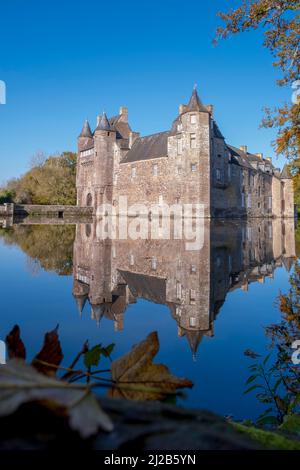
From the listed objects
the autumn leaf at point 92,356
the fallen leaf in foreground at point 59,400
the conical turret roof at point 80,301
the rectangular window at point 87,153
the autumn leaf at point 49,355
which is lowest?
the conical turret roof at point 80,301

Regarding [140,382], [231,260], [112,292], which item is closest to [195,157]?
[231,260]

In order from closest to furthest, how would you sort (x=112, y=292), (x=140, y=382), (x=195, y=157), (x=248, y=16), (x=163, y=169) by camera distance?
(x=140, y=382), (x=112, y=292), (x=248, y=16), (x=195, y=157), (x=163, y=169)

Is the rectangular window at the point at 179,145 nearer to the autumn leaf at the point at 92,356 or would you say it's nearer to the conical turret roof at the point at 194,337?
the conical turret roof at the point at 194,337

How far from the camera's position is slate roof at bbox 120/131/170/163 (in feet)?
132

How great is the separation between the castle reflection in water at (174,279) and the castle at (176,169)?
1065 inches

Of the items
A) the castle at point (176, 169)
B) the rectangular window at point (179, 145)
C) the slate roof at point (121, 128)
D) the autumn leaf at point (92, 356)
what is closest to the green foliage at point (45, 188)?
the castle at point (176, 169)

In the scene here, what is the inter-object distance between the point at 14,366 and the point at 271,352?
9.42ft

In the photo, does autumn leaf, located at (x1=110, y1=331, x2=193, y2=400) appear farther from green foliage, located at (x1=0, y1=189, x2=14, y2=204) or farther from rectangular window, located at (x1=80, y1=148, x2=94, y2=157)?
green foliage, located at (x1=0, y1=189, x2=14, y2=204)

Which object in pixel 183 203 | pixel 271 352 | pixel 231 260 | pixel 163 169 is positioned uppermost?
pixel 163 169

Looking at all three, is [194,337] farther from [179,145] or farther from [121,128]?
[121,128]

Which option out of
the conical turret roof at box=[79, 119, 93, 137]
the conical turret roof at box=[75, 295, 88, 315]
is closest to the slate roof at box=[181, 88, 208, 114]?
the conical turret roof at box=[79, 119, 93, 137]

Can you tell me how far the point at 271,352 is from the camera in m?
3.10

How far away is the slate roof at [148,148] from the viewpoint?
4011 centimetres

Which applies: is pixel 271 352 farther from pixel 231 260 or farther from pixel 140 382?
pixel 231 260
